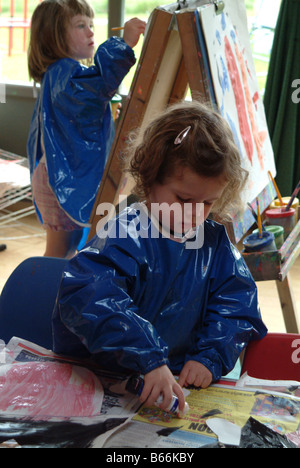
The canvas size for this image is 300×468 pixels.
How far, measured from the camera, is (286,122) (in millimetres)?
3305

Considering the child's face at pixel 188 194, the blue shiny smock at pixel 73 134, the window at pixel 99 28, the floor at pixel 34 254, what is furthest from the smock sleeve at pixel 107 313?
the window at pixel 99 28

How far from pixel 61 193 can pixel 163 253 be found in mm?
1141

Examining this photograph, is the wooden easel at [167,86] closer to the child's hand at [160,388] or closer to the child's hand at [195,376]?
the child's hand at [195,376]

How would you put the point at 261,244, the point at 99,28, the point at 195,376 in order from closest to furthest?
the point at 195,376
the point at 261,244
the point at 99,28

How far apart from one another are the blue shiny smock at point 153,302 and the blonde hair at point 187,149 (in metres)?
0.09

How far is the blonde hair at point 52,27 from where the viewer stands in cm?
217

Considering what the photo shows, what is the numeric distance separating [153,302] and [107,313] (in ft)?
0.53

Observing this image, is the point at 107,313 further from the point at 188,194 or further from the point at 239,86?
the point at 239,86

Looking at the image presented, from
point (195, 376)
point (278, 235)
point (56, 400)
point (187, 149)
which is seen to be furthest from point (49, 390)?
point (278, 235)

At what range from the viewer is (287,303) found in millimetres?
1991

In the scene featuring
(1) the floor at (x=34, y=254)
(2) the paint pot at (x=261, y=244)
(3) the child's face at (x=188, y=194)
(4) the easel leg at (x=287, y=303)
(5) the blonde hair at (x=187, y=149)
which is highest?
(5) the blonde hair at (x=187, y=149)

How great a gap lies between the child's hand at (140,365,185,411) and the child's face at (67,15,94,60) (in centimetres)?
159

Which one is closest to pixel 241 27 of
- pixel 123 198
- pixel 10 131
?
pixel 123 198

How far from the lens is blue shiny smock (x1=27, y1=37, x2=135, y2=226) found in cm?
210
